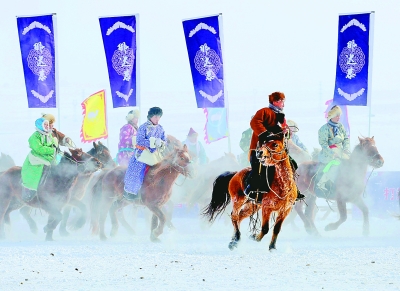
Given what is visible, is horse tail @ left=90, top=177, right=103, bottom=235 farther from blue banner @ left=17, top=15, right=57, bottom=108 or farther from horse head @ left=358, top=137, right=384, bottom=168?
horse head @ left=358, top=137, right=384, bottom=168

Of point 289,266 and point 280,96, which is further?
point 280,96

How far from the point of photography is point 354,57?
18859 mm

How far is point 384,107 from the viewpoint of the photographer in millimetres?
90688

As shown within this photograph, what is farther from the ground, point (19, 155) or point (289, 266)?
point (289, 266)

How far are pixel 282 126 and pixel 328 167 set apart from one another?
468cm

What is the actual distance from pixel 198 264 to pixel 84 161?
17.6 ft

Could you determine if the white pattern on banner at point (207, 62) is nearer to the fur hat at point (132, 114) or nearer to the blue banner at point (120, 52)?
the blue banner at point (120, 52)

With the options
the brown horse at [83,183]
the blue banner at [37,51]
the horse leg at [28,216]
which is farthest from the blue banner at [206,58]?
the horse leg at [28,216]

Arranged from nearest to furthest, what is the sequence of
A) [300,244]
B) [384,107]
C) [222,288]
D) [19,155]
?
[222,288], [300,244], [19,155], [384,107]

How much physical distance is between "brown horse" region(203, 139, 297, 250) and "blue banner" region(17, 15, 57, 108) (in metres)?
7.90

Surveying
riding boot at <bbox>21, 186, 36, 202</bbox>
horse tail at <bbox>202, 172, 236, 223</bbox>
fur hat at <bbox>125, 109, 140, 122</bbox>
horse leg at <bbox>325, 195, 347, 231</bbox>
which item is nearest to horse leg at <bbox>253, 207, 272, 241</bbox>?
horse tail at <bbox>202, 172, 236, 223</bbox>

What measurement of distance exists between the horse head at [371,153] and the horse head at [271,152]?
178 inches

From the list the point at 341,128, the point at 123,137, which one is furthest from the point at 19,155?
the point at 341,128

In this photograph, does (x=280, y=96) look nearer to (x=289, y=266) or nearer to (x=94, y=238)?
(x=289, y=266)
